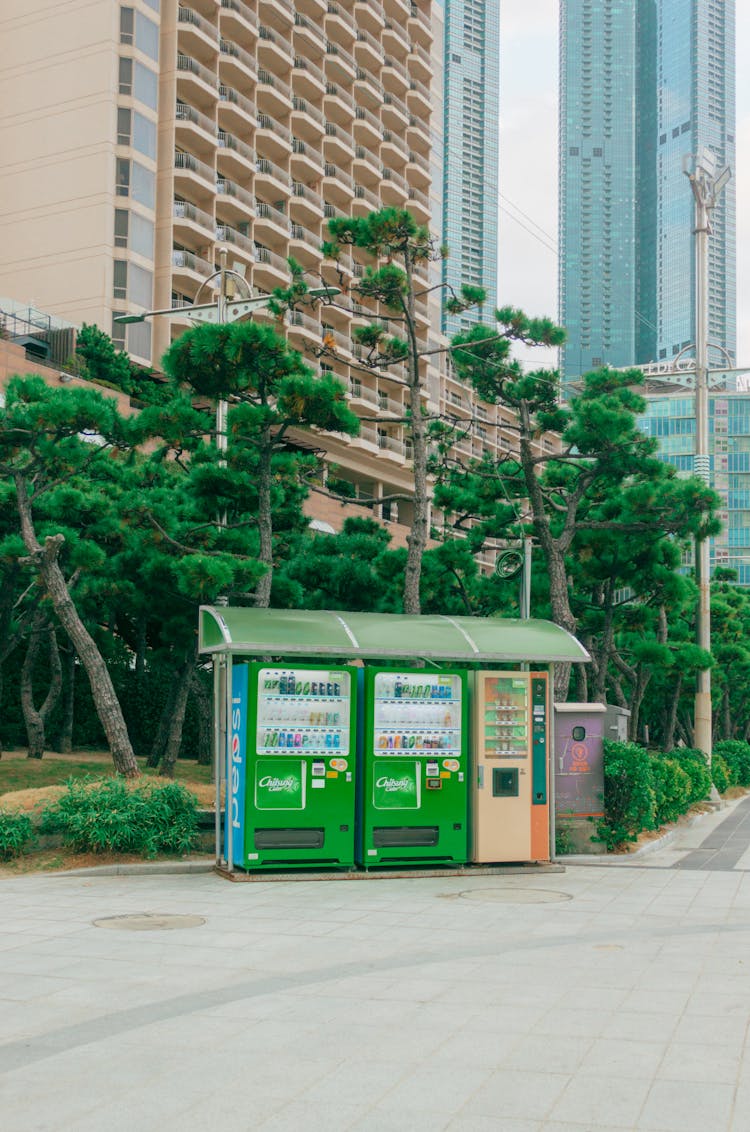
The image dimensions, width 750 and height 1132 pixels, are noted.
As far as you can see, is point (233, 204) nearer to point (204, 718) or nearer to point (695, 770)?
point (204, 718)

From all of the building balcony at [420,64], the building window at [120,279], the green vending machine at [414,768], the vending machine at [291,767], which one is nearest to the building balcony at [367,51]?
the building balcony at [420,64]

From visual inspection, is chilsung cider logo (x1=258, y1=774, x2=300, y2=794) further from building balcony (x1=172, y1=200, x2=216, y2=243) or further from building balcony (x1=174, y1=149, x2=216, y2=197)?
building balcony (x1=174, y1=149, x2=216, y2=197)

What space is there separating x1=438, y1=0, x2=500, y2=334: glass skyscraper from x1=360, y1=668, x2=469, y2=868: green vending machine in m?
152

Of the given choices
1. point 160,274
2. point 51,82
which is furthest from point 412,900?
point 51,82

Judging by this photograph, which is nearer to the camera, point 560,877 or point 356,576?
point 560,877

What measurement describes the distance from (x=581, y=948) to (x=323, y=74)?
2321 inches

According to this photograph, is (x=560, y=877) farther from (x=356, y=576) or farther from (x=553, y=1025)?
(x=356, y=576)

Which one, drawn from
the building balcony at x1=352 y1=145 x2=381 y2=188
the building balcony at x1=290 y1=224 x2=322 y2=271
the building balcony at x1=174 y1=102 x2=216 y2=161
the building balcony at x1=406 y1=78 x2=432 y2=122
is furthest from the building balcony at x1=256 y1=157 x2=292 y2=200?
the building balcony at x1=406 y1=78 x2=432 y2=122

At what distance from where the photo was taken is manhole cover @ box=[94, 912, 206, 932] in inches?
375

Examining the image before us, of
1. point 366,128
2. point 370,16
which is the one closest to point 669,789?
point 366,128

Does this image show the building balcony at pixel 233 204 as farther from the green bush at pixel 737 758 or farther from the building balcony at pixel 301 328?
the green bush at pixel 737 758

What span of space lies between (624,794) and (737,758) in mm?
21366

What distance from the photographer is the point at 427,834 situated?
13.4 m

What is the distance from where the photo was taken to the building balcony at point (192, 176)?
49.4 metres
